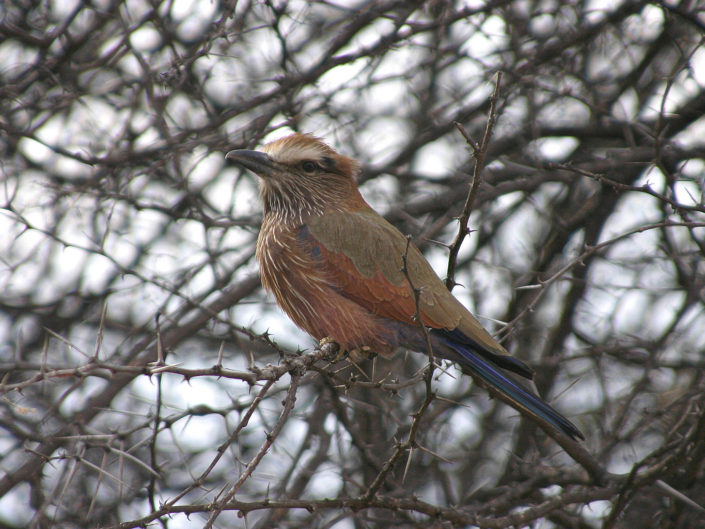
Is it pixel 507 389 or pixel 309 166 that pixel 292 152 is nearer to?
pixel 309 166

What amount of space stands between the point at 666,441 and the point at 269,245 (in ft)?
8.33

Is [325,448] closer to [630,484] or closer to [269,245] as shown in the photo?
[269,245]

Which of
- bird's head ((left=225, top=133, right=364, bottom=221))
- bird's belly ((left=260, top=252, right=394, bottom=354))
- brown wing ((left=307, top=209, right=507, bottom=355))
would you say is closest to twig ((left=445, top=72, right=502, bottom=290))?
brown wing ((left=307, top=209, right=507, bottom=355))

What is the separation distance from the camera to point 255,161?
16.1 feet

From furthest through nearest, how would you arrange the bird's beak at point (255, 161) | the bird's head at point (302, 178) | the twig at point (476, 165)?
1. the bird's head at point (302, 178)
2. the bird's beak at point (255, 161)
3. the twig at point (476, 165)

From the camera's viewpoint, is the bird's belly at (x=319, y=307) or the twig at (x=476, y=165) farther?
the bird's belly at (x=319, y=307)

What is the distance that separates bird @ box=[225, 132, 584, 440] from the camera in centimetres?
390

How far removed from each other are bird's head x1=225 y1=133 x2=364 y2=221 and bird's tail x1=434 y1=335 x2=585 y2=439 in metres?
1.48

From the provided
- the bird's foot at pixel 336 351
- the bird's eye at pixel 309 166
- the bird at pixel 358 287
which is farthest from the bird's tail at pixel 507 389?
the bird's eye at pixel 309 166

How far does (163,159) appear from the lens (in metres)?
4.82

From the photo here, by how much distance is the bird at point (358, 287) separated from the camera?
390 cm

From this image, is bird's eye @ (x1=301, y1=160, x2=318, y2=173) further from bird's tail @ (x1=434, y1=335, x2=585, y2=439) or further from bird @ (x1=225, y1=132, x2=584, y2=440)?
bird's tail @ (x1=434, y1=335, x2=585, y2=439)

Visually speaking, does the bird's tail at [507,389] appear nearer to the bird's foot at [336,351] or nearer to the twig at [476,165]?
the twig at [476,165]

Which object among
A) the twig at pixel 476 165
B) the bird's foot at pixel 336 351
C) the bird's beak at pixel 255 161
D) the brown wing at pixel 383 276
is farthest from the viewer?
the bird's beak at pixel 255 161
